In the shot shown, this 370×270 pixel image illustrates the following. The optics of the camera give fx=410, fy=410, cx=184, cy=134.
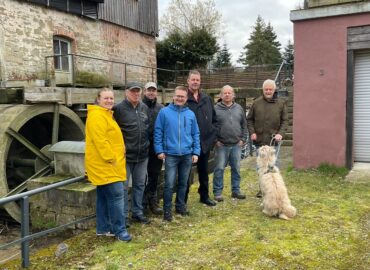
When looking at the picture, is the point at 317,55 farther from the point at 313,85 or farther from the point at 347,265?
the point at 347,265

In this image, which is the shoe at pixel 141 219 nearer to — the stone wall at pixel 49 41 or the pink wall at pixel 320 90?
the pink wall at pixel 320 90

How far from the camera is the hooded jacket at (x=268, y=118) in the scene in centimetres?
631

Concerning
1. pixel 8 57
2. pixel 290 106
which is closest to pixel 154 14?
pixel 8 57

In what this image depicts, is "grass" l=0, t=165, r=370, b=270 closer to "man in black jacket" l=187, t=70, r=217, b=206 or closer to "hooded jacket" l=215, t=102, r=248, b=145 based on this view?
"man in black jacket" l=187, t=70, r=217, b=206

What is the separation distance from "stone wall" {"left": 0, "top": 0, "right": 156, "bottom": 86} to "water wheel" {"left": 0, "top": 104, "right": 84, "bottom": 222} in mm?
1809

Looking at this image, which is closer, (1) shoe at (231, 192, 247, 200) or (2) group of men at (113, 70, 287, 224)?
(2) group of men at (113, 70, 287, 224)

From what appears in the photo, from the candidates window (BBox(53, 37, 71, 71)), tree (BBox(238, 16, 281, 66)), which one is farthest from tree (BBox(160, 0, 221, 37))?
window (BBox(53, 37, 71, 71))

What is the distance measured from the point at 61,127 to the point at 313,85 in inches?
248

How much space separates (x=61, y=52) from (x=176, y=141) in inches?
445

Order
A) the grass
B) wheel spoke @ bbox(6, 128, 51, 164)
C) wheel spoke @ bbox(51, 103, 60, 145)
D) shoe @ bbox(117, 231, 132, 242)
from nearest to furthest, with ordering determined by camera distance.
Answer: the grass < shoe @ bbox(117, 231, 132, 242) < wheel spoke @ bbox(6, 128, 51, 164) < wheel spoke @ bbox(51, 103, 60, 145)

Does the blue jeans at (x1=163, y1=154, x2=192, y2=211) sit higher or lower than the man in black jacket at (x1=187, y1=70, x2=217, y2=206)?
lower

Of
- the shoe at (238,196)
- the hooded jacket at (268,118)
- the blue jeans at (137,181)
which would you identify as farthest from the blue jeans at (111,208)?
the hooded jacket at (268,118)

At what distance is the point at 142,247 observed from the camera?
452cm

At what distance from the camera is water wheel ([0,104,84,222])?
329 inches
